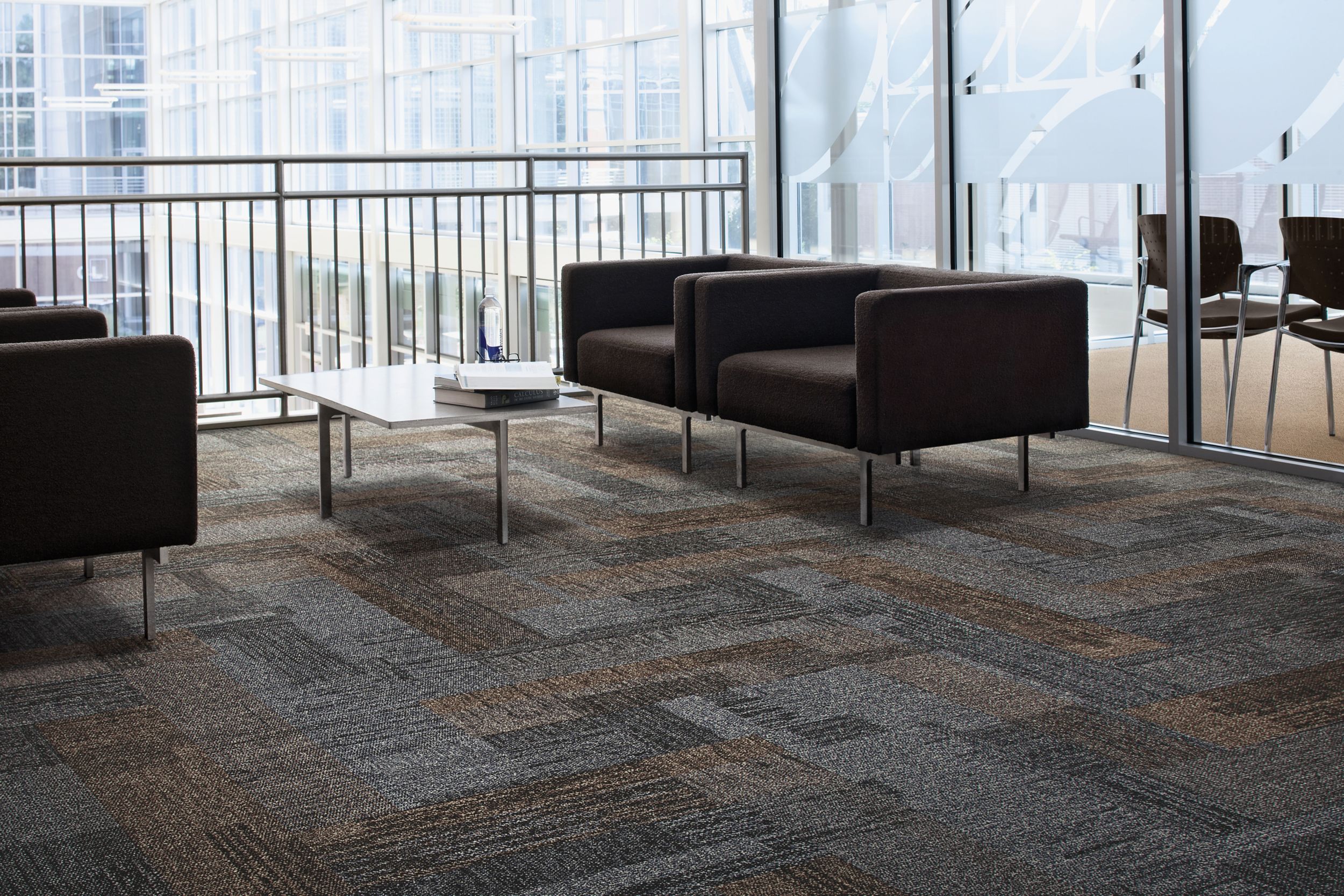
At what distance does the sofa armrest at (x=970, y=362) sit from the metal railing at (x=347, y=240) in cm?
118

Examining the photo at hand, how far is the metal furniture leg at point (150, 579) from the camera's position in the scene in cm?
289

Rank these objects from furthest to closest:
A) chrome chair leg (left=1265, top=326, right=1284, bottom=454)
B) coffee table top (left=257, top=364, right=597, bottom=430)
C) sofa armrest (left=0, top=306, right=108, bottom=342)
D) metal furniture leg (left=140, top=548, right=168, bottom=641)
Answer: chrome chair leg (left=1265, top=326, right=1284, bottom=454) < coffee table top (left=257, top=364, right=597, bottom=430) < sofa armrest (left=0, top=306, right=108, bottom=342) < metal furniture leg (left=140, top=548, right=168, bottom=641)

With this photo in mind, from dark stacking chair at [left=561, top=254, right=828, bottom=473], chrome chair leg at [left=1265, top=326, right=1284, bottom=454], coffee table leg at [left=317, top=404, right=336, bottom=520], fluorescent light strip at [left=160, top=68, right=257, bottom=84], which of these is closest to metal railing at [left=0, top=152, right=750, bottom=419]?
dark stacking chair at [left=561, top=254, right=828, bottom=473]

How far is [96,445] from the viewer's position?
2732mm

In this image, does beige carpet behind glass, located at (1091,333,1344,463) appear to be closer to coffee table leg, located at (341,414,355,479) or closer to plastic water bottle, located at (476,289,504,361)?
plastic water bottle, located at (476,289,504,361)

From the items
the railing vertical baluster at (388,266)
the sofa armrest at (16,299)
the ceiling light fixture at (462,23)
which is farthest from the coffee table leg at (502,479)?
the ceiling light fixture at (462,23)

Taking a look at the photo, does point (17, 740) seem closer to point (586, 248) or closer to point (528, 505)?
point (528, 505)

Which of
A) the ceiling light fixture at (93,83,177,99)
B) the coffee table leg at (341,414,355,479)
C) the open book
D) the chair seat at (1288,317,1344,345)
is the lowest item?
the coffee table leg at (341,414,355,479)

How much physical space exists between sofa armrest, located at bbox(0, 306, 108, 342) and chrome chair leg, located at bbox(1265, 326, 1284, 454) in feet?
11.0

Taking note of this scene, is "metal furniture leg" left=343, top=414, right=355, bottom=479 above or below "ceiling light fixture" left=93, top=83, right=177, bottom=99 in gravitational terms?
below

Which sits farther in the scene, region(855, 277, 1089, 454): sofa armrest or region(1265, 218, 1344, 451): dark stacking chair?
region(1265, 218, 1344, 451): dark stacking chair

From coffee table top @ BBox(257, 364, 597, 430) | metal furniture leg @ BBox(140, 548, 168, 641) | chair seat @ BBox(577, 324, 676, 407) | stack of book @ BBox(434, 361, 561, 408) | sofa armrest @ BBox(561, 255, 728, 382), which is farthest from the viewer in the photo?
sofa armrest @ BBox(561, 255, 728, 382)

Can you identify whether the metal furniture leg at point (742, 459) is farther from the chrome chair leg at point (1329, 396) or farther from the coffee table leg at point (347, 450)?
the chrome chair leg at point (1329, 396)

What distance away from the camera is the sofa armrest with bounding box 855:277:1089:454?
380 cm
